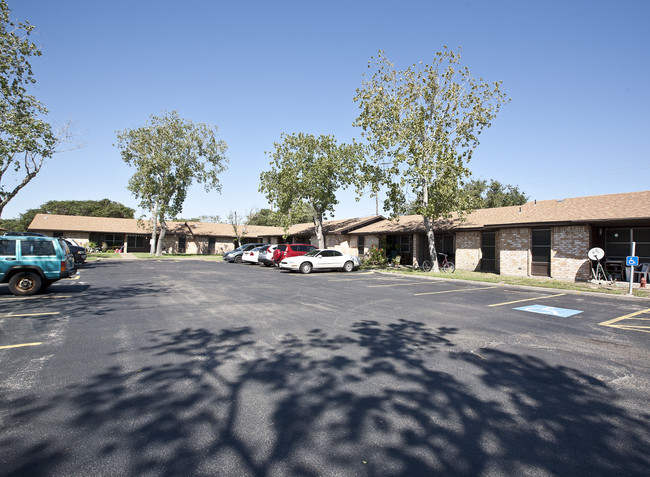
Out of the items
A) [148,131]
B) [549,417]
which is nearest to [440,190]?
[549,417]

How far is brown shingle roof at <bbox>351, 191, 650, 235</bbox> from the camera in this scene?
16.0 metres

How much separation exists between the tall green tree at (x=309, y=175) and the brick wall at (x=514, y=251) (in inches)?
588

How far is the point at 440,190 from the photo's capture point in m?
19.7

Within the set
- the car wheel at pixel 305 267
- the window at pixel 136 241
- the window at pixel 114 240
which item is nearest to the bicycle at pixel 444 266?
the car wheel at pixel 305 267

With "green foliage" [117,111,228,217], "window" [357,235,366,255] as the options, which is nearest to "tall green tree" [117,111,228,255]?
"green foliage" [117,111,228,217]

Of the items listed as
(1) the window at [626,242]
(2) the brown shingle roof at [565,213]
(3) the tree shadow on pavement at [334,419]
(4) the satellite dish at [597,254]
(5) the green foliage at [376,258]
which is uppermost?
(2) the brown shingle roof at [565,213]

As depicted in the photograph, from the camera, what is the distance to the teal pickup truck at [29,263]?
10055 mm

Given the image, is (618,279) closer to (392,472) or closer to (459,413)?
(459,413)

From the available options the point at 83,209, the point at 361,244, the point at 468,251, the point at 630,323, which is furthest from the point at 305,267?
the point at 83,209

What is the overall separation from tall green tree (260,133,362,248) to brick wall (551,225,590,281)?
1740 cm

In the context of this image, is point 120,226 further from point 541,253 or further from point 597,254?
point 597,254

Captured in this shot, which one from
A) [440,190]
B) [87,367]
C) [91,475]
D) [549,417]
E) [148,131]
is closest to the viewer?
[91,475]

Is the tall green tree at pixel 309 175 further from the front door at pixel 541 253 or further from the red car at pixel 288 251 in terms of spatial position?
the front door at pixel 541 253

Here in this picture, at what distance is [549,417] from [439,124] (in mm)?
20399
